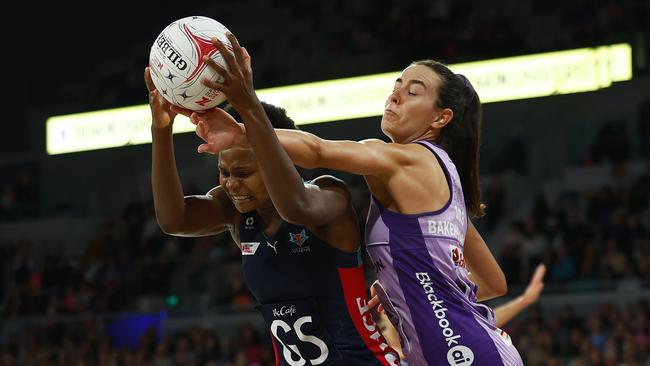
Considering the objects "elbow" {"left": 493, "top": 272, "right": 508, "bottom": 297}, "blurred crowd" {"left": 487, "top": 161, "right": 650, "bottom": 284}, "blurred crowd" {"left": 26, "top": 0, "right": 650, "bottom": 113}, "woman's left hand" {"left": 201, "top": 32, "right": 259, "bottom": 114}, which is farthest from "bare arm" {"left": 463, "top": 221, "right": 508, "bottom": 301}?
"blurred crowd" {"left": 26, "top": 0, "right": 650, "bottom": 113}

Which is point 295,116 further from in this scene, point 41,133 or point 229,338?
point 41,133

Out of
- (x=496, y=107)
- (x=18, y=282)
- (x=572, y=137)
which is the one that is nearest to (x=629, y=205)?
(x=572, y=137)

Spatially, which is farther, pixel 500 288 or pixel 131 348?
pixel 131 348

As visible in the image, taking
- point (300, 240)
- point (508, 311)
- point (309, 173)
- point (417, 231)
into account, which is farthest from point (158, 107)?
point (309, 173)

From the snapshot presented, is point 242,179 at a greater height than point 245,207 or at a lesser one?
greater

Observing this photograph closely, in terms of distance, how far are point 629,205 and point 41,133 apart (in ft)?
42.7

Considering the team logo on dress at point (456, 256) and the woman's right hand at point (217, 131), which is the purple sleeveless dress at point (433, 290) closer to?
the team logo on dress at point (456, 256)

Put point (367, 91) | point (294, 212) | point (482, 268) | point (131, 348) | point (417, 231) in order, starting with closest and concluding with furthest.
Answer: point (294, 212)
point (417, 231)
point (482, 268)
point (131, 348)
point (367, 91)

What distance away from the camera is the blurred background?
534 inches

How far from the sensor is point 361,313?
13.6 feet

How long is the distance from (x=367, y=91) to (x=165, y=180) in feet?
44.2

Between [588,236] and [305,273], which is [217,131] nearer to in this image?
[305,273]

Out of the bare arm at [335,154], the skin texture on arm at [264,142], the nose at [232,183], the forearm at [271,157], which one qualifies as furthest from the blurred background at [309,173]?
the forearm at [271,157]

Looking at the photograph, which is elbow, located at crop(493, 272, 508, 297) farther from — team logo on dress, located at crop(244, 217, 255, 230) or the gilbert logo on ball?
the gilbert logo on ball
